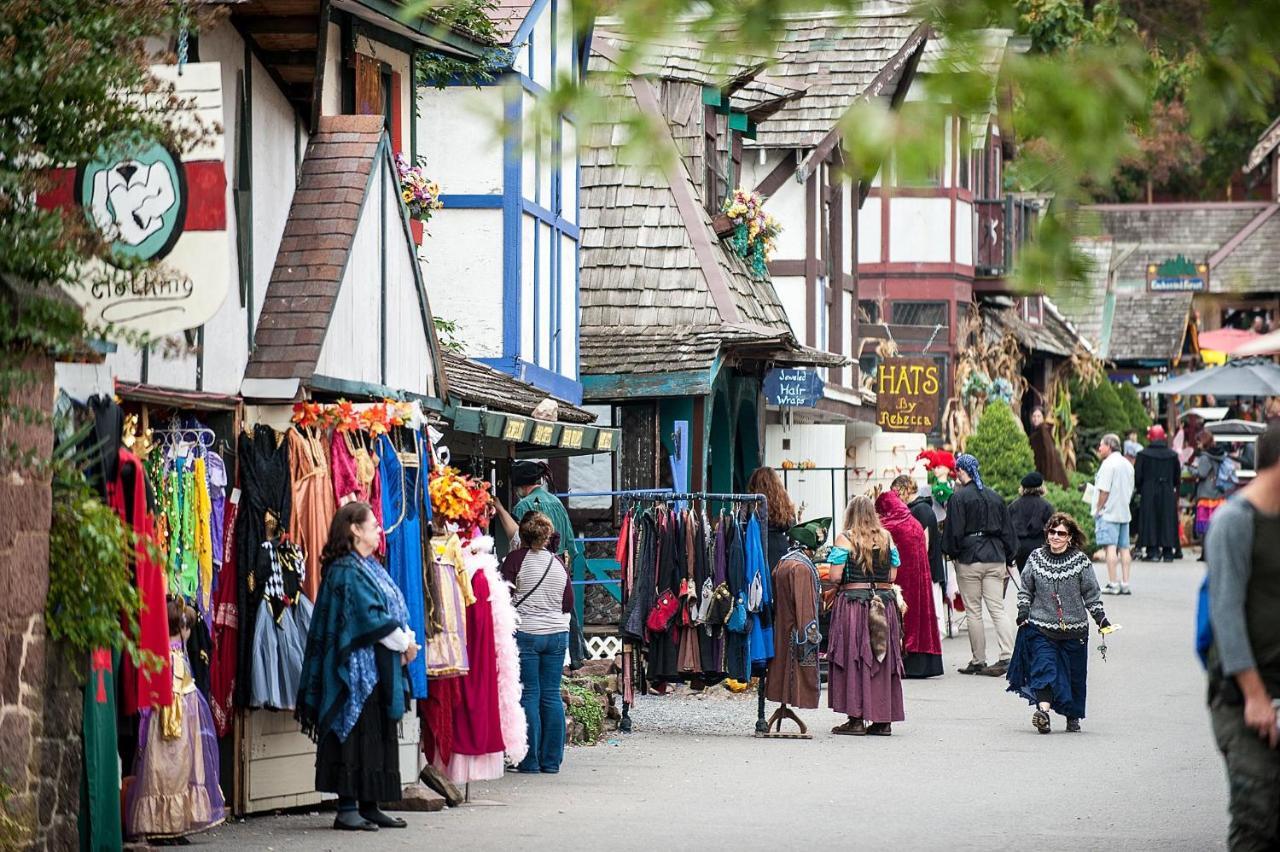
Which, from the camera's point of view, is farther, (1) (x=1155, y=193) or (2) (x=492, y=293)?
(1) (x=1155, y=193)

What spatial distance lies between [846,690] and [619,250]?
8.69 m

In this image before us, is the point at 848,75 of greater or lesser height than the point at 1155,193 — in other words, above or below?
below

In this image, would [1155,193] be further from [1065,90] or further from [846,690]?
[1065,90]

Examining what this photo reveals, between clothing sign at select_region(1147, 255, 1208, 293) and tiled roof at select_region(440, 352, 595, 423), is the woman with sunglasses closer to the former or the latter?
tiled roof at select_region(440, 352, 595, 423)

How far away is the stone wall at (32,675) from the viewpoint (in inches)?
381

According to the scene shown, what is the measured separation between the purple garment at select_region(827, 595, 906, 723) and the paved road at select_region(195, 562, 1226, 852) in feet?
0.87

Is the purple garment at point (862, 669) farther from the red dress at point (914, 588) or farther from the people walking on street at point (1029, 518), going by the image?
the people walking on street at point (1029, 518)

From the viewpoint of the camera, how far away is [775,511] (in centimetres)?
1880

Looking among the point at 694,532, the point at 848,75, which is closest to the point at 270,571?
the point at 694,532

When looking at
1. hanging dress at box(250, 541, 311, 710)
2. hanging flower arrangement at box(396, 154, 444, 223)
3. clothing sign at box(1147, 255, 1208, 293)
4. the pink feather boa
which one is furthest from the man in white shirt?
clothing sign at box(1147, 255, 1208, 293)

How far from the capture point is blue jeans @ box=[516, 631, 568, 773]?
14.7 metres

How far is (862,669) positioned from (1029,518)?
5.85m

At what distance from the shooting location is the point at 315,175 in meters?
13.7

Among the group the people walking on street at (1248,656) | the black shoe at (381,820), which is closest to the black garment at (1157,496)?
the black shoe at (381,820)
